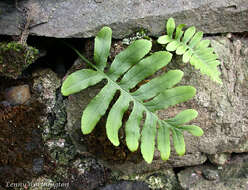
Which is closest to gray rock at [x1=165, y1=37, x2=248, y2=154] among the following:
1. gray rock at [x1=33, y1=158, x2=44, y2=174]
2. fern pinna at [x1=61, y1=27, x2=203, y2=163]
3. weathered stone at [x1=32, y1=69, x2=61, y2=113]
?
fern pinna at [x1=61, y1=27, x2=203, y2=163]

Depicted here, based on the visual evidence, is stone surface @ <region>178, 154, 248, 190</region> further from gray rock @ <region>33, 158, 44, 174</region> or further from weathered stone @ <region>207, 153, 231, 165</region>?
gray rock @ <region>33, 158, 44, 174</region>

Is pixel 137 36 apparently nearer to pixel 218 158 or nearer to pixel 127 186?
pixel 127 186

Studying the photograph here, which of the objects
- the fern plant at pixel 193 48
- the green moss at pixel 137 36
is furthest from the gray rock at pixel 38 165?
the fern plant at pixel 193 48

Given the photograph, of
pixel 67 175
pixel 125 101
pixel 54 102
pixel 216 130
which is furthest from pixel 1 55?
pixel 216 130

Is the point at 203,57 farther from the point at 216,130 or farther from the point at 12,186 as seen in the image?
the point at 12,186

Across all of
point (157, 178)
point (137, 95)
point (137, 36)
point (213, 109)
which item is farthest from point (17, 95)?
point (213, 109)

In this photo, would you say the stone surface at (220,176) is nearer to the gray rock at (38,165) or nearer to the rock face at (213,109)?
the rock face at (213,109)
